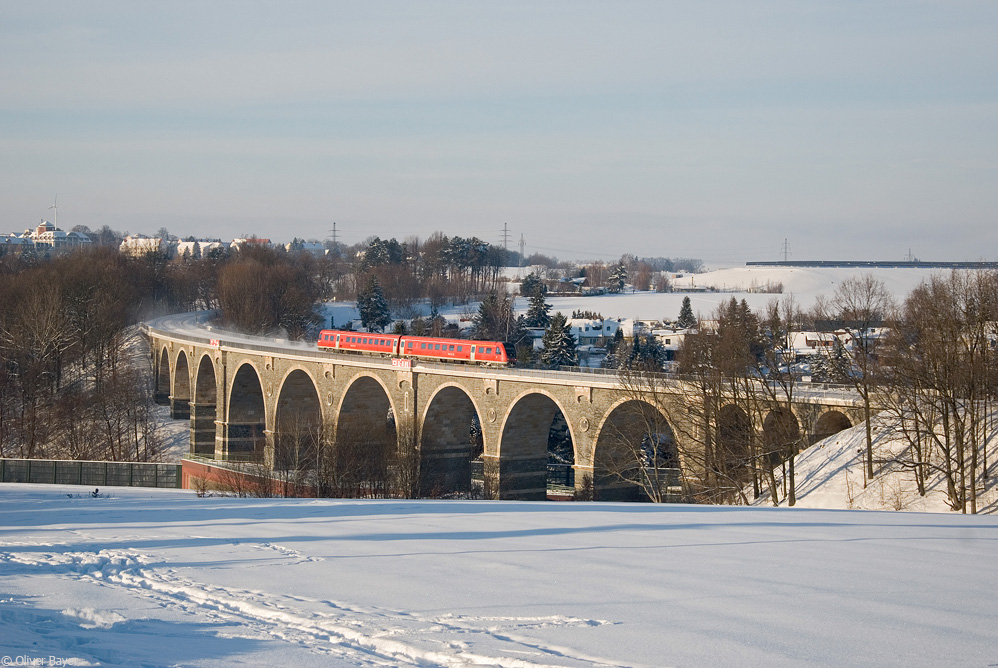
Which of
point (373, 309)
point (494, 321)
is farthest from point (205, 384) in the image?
point (373, 309)

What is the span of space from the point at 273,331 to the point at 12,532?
78.1 metres

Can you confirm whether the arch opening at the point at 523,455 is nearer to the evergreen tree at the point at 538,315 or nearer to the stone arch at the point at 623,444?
the stone arch at the point at 623,444

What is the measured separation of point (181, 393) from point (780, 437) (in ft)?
166

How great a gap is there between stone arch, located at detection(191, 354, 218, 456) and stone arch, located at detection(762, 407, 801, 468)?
41.8m

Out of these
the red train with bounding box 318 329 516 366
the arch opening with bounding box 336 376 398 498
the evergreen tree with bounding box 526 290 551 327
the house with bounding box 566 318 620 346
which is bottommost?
the arch opening with bounding box 336 376 398 498

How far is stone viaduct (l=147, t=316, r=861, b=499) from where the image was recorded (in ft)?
120

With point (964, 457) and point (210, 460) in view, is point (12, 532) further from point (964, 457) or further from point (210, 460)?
point (210, 460)

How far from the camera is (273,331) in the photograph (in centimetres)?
9106

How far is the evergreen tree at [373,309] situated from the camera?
9631 cm

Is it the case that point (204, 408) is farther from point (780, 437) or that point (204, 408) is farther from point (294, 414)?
point (780, 437)

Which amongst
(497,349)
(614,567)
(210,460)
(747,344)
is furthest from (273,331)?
(614,567)

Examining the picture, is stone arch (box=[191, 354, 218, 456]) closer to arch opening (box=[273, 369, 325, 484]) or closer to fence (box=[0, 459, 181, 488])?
arch opening (box=[273, 369, 325, 484])

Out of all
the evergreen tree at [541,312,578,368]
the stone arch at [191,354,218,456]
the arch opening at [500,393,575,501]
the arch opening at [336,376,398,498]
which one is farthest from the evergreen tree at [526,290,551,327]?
the arch opening at [500,393,575,501]

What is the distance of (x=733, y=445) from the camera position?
110ft
